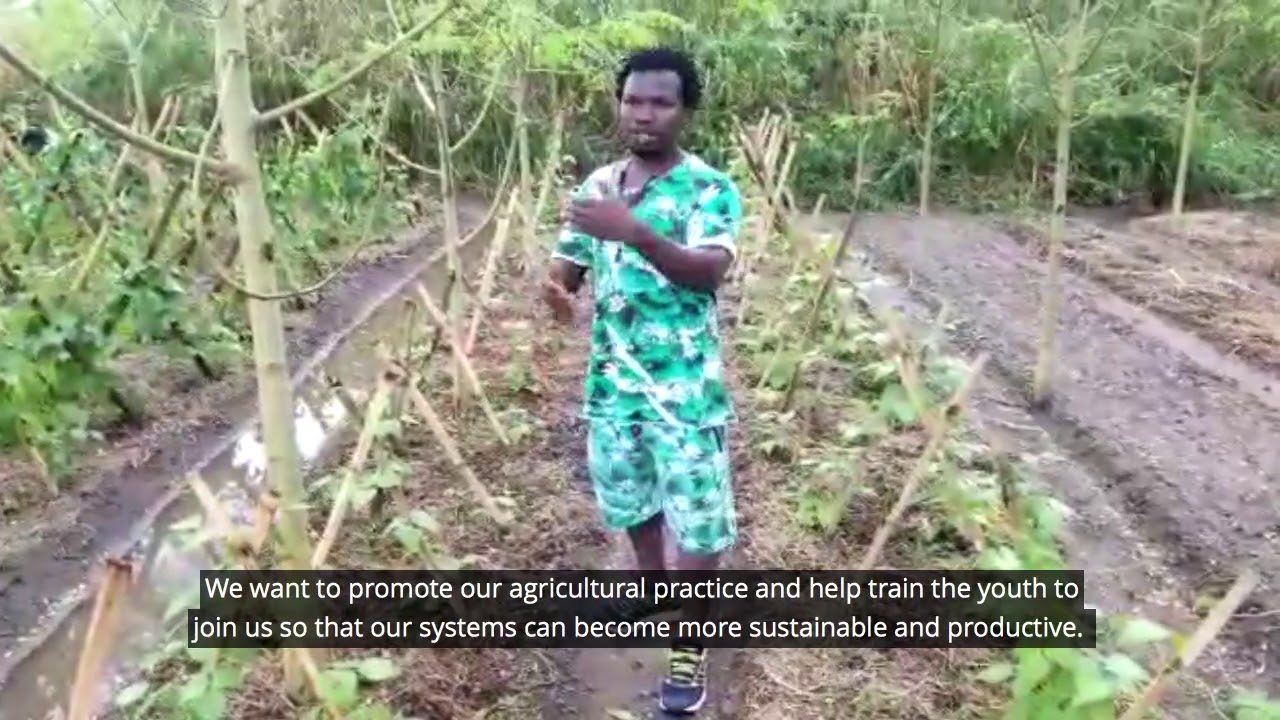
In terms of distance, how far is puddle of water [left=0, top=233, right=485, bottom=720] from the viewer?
10.9 feet

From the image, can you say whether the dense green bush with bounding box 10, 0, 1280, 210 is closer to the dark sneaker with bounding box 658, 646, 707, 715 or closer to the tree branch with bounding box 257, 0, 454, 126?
the dark sneaker with bounding box 658, 646, 707, 715

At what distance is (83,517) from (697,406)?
8.85ft

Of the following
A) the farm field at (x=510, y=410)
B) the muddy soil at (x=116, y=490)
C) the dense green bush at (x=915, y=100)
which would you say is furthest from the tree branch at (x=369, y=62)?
the dense green bush at (x=915, y=100)

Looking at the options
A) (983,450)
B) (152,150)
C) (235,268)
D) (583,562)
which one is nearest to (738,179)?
(235,268)

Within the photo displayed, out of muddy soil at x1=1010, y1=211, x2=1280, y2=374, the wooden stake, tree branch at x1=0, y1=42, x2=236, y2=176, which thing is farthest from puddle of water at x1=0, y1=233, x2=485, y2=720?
muddy soil at x1=1010, y1=211, x2=1280, y2=374

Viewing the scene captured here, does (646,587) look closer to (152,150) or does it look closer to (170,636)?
(170,636)

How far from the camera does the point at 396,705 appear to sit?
292 centimetres

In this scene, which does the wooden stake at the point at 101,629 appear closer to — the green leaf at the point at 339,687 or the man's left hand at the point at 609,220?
the green leaf at the point at 339,687

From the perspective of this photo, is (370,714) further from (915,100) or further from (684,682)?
(915,100)

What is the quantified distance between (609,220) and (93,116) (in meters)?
0.98

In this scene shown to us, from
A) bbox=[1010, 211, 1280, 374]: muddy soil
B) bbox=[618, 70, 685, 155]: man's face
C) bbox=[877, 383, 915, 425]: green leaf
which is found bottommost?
bbox=[1010, 211, 1280, 374]: muddy soil

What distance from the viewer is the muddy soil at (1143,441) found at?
155 inches

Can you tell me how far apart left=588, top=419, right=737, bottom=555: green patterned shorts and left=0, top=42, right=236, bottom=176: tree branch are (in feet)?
3.56

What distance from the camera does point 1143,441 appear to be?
5.33 meters
